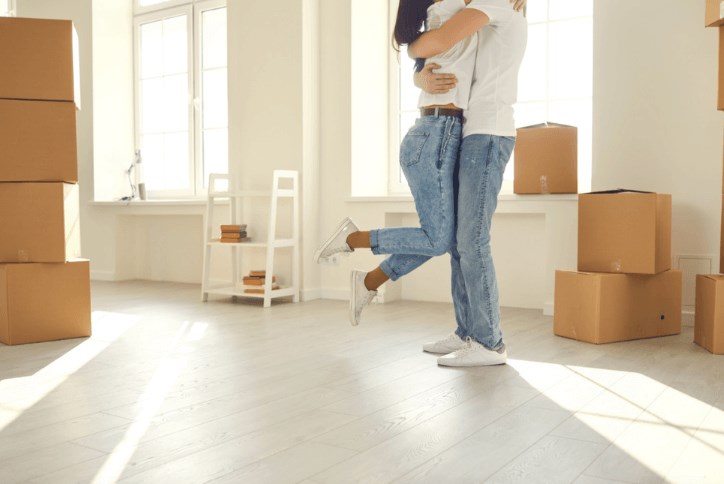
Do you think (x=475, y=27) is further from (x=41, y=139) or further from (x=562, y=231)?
(x=41, y=139)

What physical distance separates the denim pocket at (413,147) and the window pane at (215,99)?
304 cm

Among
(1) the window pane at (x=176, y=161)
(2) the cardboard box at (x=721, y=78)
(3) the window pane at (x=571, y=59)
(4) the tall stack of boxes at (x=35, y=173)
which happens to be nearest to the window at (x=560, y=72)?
(3) the window pane at (x=571, y=59)

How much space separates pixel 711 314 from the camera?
2.57 m

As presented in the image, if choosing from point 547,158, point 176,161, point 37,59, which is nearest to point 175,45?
point 176,161

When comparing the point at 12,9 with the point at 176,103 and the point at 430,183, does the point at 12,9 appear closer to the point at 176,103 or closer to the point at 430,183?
the point at 176,103

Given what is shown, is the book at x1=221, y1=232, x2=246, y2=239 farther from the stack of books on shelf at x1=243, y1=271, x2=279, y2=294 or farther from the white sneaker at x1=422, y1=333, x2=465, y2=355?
the white sneaker at x1=422, y1=333, x2=465, y2=355

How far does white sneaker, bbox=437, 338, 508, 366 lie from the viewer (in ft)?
7.68

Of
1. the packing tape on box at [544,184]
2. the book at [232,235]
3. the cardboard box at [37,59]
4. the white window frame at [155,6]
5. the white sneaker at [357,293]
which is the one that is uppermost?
the white window frame at [155,6]

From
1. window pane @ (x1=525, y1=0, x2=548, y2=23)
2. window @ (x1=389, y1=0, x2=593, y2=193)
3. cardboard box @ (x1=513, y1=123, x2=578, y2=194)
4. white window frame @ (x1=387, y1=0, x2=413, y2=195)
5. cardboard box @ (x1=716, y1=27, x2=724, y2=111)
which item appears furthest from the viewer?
white window frame @ (x1=387, y1=0, x2=413, y2=195)

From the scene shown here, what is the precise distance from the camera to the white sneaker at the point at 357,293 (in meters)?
2.57

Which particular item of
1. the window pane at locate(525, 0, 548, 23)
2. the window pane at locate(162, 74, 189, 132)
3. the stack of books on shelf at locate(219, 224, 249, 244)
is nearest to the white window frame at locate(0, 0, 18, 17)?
the window pane at locate(162, 74, 189, 132)

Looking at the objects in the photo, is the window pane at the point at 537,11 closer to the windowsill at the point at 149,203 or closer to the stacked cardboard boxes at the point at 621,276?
the stacked cardboard boxes at the point at 621,276

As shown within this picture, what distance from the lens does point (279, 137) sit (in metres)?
4.21

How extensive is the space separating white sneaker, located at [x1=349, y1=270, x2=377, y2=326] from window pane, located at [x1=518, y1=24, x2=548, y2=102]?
1890mm
